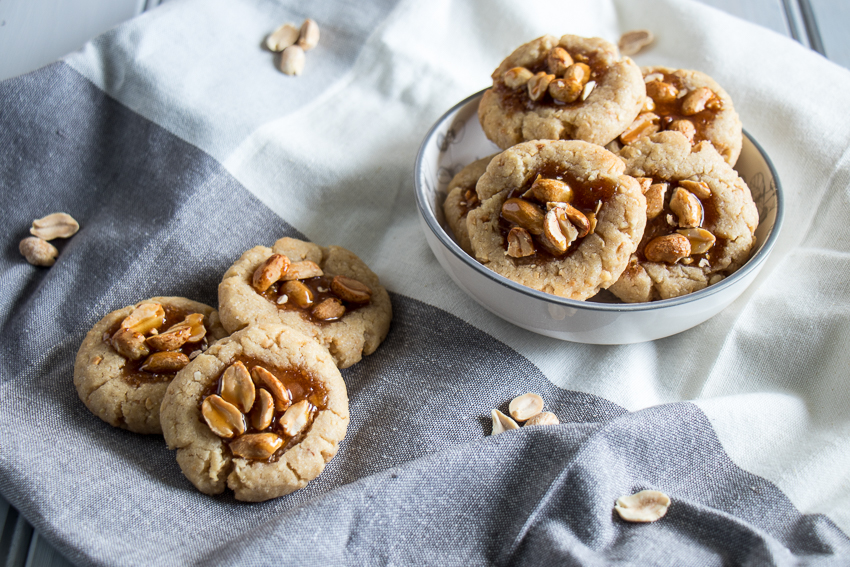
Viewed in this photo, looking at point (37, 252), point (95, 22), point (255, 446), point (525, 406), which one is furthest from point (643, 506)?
point (95, 22)

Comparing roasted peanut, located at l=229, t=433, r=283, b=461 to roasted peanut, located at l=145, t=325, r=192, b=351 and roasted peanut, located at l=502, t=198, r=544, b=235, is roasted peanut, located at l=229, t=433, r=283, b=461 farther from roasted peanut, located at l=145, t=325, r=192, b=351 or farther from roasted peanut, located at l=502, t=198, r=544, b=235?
roasted peanut, located at l=502, t=198, r=544, b=235

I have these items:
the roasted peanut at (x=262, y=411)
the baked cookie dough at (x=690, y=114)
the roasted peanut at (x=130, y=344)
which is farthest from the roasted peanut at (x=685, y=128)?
the roasted peanut at (x=130, y=344)

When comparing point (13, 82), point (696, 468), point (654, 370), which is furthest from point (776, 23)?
point (13, 82)

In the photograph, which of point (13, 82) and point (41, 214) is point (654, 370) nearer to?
point (41, 214)

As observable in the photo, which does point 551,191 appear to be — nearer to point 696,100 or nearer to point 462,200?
point 462,200

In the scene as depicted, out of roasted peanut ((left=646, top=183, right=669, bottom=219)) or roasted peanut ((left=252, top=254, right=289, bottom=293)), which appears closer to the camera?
roasted peanut ((left=646, top=183, right=669, bottom=219))

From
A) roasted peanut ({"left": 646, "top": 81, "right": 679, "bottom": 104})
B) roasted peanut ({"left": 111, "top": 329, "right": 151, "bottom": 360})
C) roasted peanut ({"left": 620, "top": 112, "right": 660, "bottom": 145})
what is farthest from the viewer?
roasted peanut ({"left": 646, "top": 81, "right": 679, "bottom": 104})

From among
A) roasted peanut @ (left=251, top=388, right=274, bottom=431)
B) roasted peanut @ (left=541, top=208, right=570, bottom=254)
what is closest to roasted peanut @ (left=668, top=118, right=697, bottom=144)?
roasted peanut @ (left=541, top=208, right=570, bottom=254)
